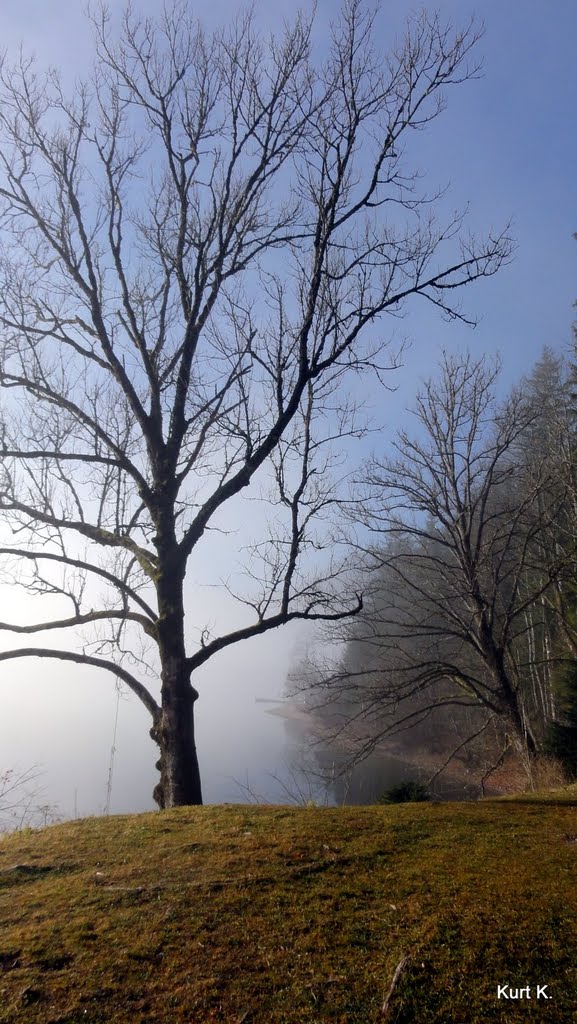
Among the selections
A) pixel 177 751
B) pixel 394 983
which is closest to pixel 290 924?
pixel 394 983

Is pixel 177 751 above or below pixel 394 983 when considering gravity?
above

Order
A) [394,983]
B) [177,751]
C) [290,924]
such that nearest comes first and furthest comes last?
[394,983]
[290,924]
[177,751]

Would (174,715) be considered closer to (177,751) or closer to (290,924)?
(177,751)

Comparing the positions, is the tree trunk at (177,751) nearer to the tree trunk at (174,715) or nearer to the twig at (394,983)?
the tree trunk at (174,715)

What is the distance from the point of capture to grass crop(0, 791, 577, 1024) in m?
2.67

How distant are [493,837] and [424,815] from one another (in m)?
0.95

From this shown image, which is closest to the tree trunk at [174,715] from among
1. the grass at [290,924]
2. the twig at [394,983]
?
the grass at [290,924]

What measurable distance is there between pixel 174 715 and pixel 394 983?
524 cm

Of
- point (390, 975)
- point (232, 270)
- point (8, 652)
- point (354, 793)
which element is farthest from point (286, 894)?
point (354, 793)

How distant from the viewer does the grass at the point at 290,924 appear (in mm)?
2666

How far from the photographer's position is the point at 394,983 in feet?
8.87

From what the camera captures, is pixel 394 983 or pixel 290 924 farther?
pixel 290 924

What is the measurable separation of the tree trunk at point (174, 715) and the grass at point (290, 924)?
211 cm

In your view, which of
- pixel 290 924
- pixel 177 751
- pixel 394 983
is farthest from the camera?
pixel 177 751
